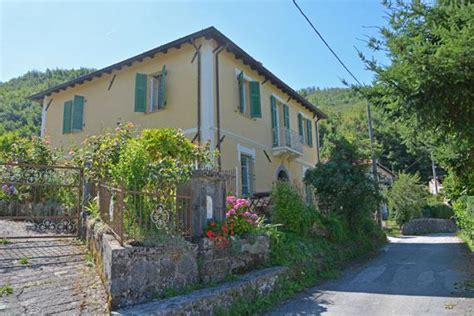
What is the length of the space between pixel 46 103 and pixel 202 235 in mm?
13971

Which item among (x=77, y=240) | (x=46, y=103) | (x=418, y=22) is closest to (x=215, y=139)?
(x=77, y=240)

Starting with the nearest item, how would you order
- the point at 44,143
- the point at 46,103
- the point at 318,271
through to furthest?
1. the point at 318,271
2. the point at 44,143
3. the point at 46,103

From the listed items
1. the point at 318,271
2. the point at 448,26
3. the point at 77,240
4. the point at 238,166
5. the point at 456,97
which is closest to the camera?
the point at 456,97

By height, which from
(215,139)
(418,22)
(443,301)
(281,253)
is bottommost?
(443,301)

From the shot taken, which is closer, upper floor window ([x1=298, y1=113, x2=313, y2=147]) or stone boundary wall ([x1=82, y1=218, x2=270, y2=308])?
stone boundary wall ([x1=82, y1=218, x2=270, y2=308])

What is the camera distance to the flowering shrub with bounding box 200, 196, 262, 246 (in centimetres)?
546

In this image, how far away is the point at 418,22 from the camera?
579 centimetres

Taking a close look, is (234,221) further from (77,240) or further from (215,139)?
(215,139)

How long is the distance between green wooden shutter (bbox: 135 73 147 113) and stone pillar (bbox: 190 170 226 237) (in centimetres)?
721

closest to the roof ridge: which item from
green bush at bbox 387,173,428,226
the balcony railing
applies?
the balcony railing

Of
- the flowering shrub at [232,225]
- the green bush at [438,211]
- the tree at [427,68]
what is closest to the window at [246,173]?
the flowering shrub at [232,225]

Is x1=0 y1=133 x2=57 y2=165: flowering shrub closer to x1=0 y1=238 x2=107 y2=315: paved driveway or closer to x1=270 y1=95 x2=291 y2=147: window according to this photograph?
x1=0 y1=238 x2=107 y2=315: paved driveway

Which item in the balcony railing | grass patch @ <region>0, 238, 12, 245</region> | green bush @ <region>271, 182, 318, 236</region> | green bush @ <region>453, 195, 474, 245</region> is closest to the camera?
grass patch @ <region>0, 238, 12, 245</region>

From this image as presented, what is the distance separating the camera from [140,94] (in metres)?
12.2
